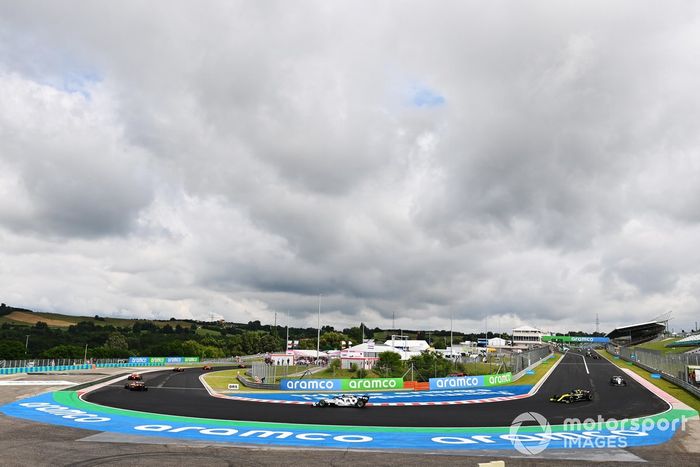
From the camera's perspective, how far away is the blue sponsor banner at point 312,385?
45.1m

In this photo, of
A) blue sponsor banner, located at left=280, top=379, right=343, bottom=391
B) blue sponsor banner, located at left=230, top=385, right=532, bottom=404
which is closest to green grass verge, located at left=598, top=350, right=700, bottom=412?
blue sponsor banner, located at left=230, top=385, right=532, bottom=404

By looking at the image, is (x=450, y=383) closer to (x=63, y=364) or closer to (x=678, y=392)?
(x=678, y=392)

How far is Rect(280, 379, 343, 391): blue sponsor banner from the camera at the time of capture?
45.1m

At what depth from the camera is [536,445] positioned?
21.2m

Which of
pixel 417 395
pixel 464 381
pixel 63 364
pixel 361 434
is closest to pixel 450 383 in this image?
pixel 464 381

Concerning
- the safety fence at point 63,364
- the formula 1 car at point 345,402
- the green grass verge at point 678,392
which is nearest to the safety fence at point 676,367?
the green grass verge at point 678,392

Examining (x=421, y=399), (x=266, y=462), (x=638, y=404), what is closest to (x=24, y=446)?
(x=266, y=462)

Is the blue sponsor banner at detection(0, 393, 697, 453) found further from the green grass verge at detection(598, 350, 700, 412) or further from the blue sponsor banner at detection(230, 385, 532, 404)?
the blue sponsor banner at detection(230, 385, 532, 404)

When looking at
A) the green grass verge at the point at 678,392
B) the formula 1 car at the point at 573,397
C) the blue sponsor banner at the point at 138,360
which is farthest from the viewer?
the blue sponsor banner at the point at 138,360

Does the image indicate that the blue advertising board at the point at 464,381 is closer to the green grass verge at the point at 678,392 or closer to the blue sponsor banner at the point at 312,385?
the blue sponsor banner at the point at 312,385

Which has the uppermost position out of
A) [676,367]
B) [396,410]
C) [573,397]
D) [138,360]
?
[676,367]

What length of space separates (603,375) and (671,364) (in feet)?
31.2

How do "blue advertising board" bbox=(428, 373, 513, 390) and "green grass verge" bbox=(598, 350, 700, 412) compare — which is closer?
"green grass verge" bbox=(598, 350, 700, 412)

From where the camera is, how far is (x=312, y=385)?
4538 cm
